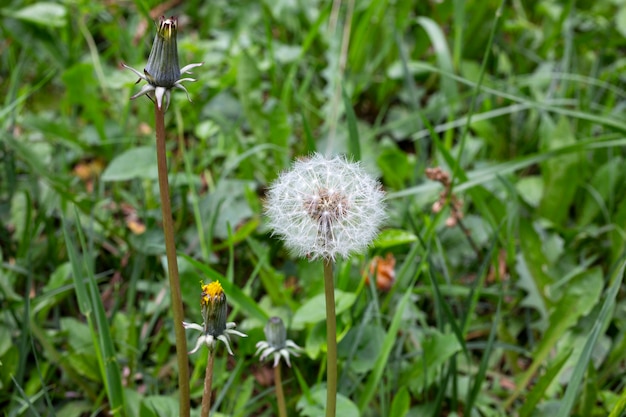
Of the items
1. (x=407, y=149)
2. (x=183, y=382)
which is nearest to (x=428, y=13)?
(x=407, y=149)

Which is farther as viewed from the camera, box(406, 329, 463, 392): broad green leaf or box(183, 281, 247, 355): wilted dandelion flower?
box(406, 329, 463, 392): broad green leaf

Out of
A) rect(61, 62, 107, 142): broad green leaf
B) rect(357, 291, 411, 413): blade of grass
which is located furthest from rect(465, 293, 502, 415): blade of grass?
rect(61, 62, 107, 142): broad green leaf

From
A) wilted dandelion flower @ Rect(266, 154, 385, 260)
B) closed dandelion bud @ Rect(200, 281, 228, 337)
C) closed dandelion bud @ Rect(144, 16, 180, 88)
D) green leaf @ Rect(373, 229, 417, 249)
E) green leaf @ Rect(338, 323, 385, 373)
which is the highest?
closed dandelion bud @ Rect(144, 16, 180, 88)

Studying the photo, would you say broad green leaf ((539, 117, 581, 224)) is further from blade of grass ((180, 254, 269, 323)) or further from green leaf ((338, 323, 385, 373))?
blade of grass ((180, 254, 269, 323))

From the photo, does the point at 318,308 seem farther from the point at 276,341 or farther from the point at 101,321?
the point at 101,321

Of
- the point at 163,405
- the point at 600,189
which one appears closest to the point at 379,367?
the point at 163,405

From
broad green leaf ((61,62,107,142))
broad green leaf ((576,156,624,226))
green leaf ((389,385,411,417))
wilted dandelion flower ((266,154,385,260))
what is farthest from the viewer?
broad green leaf ((61,62,107,142))
